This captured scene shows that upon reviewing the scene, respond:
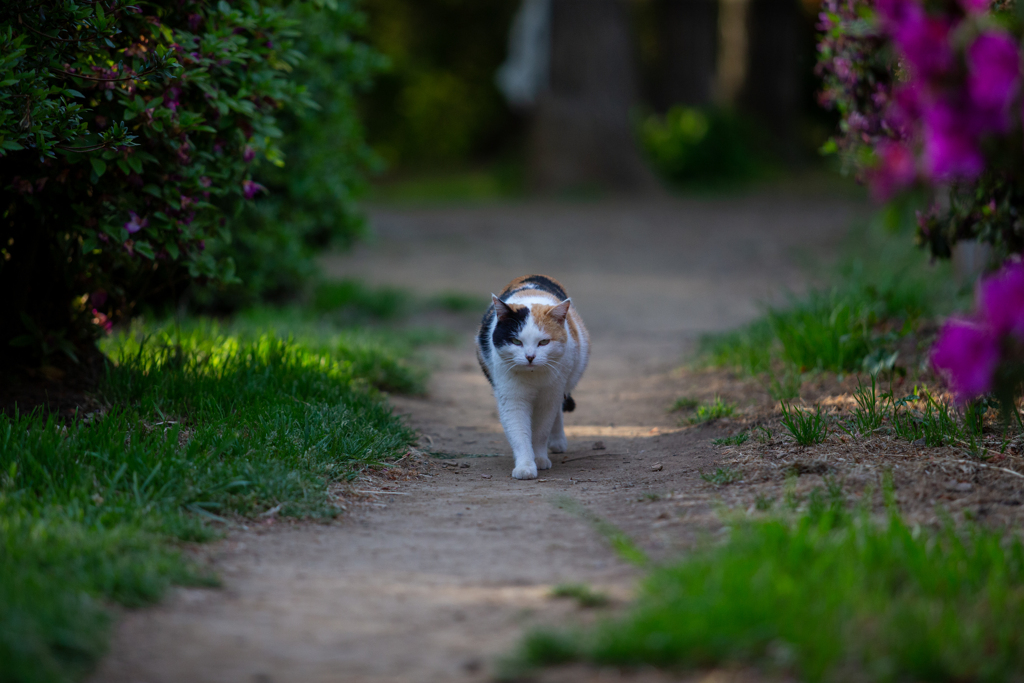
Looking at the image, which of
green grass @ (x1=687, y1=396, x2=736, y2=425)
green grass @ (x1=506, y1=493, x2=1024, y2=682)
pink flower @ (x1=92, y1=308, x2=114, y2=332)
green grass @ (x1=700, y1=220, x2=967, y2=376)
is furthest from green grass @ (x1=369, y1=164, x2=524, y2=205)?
green grass @ (x1=506, y1=493, x2=1024, y2=682)

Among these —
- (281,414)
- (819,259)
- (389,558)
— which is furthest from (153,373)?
(819,259)

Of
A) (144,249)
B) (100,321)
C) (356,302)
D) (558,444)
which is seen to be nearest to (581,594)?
(558,444)

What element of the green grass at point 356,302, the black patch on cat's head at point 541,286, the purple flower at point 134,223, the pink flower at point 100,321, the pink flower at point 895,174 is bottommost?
the green grass at point 356,302

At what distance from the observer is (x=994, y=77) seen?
1999mm

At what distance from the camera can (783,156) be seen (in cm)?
2339

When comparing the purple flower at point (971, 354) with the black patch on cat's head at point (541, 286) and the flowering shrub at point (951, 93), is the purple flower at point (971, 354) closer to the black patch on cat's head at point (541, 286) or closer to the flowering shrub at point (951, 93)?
the flowering shrub at point (951, 93)

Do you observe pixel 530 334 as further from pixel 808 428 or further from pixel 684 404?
pixel 684 404

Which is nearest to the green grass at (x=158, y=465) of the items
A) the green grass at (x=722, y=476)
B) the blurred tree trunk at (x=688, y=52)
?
the green grass at (x=722, y=476)

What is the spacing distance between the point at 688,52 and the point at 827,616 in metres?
22.6

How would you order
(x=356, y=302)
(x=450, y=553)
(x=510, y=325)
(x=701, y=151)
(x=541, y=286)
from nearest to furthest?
(x=450, y=553), (x=510, y=325), (x=541, y=286), (x=356, y=302), (x=701, y=151)

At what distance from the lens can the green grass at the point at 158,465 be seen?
2.45 metres

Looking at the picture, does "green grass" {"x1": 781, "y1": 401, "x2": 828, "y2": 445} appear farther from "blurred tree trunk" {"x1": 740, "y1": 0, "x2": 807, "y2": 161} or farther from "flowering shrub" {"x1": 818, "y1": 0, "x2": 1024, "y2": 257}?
"blurred tree trunk" {"x1": 740, "y1": 0, "x2": 807, "y2": 161}

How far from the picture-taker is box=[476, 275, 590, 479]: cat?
13.8 ft

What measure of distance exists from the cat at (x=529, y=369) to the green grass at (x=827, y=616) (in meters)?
1.68
